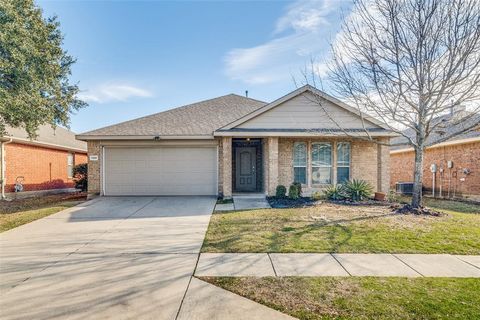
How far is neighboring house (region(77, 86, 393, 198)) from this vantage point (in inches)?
463

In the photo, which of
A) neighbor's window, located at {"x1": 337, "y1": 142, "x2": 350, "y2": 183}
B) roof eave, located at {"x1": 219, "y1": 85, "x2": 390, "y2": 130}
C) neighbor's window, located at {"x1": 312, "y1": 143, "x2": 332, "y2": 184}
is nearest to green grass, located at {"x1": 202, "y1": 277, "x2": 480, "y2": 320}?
roof eave, located at {"x1": 219, "y1": 85, "x2": 390, "y2": 130}

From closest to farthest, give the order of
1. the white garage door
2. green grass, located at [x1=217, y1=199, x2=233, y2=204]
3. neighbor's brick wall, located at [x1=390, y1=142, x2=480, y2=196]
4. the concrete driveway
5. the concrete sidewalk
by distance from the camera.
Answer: the concrete driveway, the concrete sidewalk, green grass, located at [x1=217, y1=199, x2=233, y2=204], the white garage door, neighbor's brick wall, located at [x1=390, y1=142, x2=480, y2=196]

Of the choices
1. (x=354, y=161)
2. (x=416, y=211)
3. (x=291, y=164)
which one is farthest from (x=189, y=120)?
(x=416, y=211)

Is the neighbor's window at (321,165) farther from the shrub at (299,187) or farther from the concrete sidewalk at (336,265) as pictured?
the concrete sidewalk at (336,265)

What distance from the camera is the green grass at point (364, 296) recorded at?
3.19 meters

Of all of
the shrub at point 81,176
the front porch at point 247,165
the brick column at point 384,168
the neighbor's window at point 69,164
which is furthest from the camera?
the neighbor's window at point 69,164

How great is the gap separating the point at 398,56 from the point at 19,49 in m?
12.1

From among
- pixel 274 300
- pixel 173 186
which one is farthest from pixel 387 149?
pixel 274 300

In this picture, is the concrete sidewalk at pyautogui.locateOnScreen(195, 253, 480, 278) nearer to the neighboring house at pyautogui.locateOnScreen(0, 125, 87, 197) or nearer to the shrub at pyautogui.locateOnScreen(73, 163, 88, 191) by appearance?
the neighboring house at pyautogui.locateOnScreen(0, 125, 87, 197)

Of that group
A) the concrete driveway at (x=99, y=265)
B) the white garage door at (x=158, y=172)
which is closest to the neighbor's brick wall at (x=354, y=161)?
the white garage door at (x=158, y=172)

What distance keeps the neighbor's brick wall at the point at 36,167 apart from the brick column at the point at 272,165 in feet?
42.6

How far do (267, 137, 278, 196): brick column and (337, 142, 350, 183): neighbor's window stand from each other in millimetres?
3044

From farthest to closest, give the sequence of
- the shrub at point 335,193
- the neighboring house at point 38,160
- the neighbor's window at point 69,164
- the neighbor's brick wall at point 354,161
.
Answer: the neighbor's window at point 69,164, the neighboring house at point 38,160, the neighbor's brick wall at point 354,161, the shrub at point 335,193

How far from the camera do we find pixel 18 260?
4957 mm
